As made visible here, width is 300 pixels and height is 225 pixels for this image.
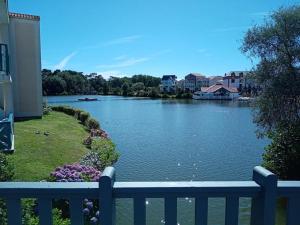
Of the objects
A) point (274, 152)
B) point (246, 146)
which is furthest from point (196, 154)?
point (274, 152)

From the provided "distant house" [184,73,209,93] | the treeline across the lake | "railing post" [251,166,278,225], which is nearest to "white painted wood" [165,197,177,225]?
"railing post" [251,166,278,225]

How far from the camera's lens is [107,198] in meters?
2.15

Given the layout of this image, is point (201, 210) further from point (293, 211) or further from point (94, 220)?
point (94, 220)

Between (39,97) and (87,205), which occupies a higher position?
(39,97)

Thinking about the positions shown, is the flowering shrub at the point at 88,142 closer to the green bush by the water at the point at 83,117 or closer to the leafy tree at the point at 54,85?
the green bush by the water at the point at 83,117

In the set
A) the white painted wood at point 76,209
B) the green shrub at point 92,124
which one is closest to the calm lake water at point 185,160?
the green shrub at point 92,124

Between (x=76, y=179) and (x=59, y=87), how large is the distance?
10301 cm

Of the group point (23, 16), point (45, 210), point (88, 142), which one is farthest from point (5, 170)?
point (23, 16)

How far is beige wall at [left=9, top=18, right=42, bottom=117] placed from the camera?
22.1 meters

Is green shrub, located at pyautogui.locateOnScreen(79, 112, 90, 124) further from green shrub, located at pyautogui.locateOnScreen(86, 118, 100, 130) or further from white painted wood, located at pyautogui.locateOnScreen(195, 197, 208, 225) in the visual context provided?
white painted wood, located at pyautogui.locateOnScreen(195, 197, 208, 225)

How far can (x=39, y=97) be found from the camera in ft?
75.3

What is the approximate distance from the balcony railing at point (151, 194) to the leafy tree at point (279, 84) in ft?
33.7

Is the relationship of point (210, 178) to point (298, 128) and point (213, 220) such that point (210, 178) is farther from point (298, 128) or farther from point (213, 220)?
point (213, 220)

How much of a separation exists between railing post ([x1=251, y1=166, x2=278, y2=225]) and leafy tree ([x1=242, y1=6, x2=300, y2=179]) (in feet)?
33.5
